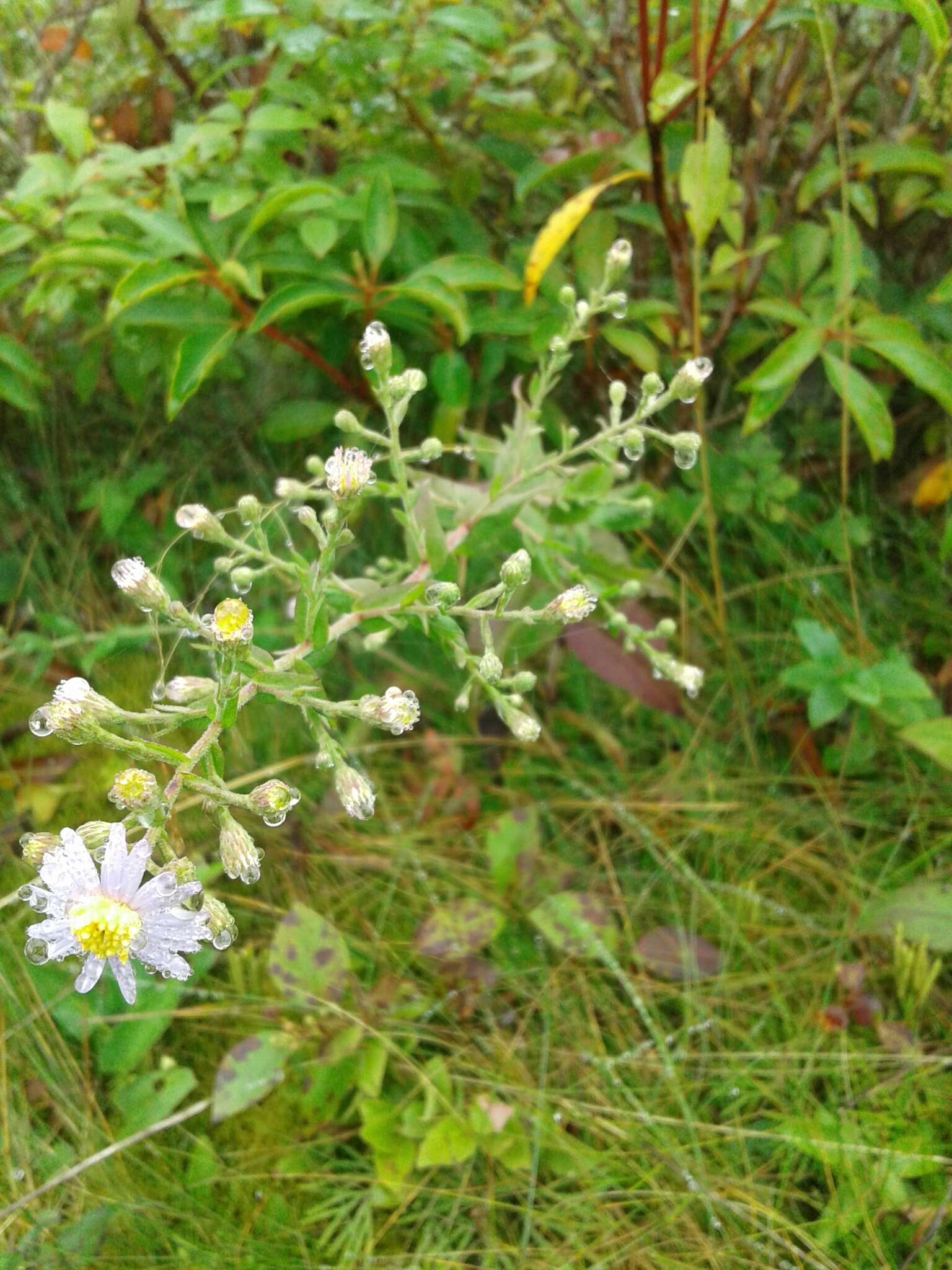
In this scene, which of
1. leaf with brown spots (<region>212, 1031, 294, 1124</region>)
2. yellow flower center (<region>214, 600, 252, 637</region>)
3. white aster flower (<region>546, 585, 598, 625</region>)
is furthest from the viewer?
leaf with brown spots (<region>212, 1031, 294, 1124</region>)

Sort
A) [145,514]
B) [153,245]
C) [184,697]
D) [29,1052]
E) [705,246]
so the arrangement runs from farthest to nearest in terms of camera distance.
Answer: [145,514] → [705,246] → [153,245] → [29,1052] → [184,697]

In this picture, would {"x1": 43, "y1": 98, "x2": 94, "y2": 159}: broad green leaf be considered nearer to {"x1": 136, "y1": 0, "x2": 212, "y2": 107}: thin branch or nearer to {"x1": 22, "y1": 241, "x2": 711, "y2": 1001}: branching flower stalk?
{"x1": 136, "y1": 0, "x2": 212, "y2": 107}: thin branch

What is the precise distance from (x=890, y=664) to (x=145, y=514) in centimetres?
159

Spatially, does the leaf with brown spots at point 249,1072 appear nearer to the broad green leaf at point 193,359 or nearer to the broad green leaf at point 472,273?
the broad green leaf at point 193,359

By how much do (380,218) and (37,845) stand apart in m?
1.14

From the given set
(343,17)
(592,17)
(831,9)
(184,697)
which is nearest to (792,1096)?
(184,697)

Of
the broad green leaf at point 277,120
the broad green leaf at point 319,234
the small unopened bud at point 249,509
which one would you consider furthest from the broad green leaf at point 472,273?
the small unopened bud at point 249,509

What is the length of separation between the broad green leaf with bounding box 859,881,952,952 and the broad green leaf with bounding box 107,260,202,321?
151 cm

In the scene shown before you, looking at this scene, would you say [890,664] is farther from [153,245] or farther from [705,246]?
[153,245]

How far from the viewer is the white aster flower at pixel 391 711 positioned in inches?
38.6

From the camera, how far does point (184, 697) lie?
3.42 feet

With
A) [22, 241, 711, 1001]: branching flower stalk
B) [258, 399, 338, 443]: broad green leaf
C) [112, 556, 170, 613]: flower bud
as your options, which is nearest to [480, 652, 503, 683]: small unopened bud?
[22, 241, 711, 1001]: branching flower stalk

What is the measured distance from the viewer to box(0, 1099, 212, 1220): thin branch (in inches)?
51.1

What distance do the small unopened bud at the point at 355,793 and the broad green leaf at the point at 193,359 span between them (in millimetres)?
781
